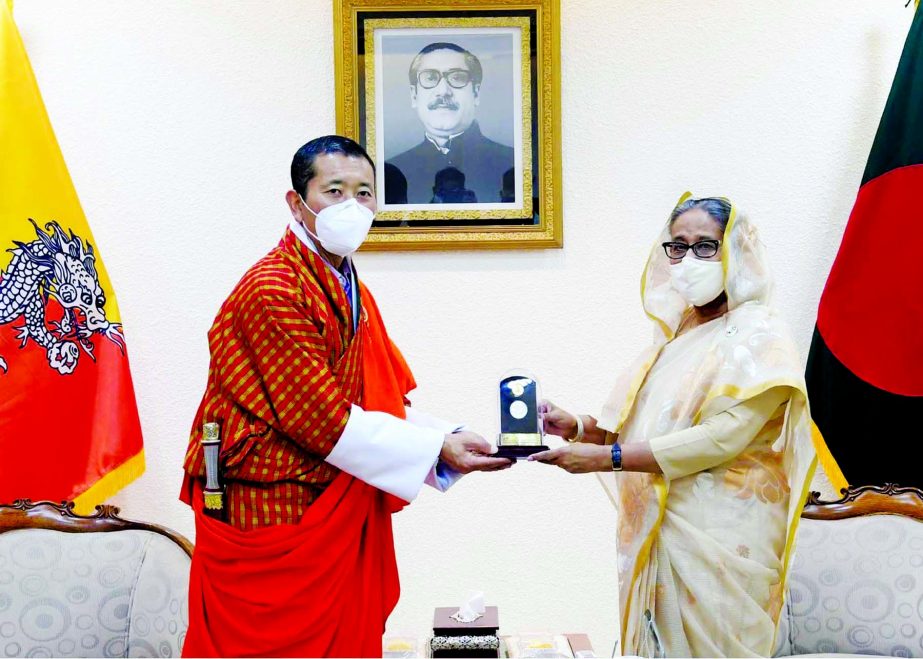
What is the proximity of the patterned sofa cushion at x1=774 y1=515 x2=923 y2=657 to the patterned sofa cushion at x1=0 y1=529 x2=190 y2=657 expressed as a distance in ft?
5.90

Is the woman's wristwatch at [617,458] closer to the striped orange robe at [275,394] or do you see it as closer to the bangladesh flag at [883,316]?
the striped orange robe at [275,394]

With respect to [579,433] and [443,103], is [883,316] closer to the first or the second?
[579,433]

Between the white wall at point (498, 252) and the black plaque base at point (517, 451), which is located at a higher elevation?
the white wall at point (498, 252)

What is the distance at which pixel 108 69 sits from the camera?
320cm

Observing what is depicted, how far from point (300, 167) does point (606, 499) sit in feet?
5.74

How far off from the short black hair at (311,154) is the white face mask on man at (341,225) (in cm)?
6

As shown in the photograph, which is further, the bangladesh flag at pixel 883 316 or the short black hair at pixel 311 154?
the bangladesh flag at pixel 883 316

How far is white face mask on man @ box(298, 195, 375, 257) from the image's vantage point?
2039mm

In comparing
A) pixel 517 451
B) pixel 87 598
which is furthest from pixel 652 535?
pixel 87 598

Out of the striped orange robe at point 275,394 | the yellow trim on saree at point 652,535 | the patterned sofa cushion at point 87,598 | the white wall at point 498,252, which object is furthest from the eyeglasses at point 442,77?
the patterned sofa cushion at point 87,598

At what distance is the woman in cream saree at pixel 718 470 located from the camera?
2.12m

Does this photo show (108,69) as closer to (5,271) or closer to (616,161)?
(5,271)

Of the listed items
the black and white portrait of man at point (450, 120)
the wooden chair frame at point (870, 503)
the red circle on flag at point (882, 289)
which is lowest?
the wooden chair frame at point (870, 503)

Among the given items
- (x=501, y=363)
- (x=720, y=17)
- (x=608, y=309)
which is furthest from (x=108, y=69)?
(x=720, y=17)
